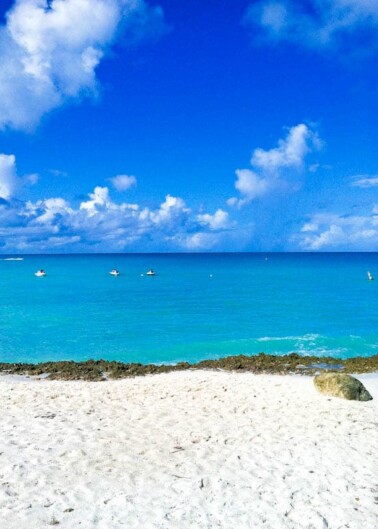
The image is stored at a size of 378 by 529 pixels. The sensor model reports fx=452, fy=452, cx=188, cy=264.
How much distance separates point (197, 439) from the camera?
12586 mm

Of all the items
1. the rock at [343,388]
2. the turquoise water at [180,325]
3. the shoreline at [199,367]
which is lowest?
the turquoise water at [180,325]

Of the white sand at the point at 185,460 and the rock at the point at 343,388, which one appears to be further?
the rock at the point at 343,388

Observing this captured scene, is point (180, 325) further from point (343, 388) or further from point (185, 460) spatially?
point (185, 460)

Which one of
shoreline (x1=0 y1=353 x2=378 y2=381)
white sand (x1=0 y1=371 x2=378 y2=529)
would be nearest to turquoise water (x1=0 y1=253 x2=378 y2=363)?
shoreline (x1=0 y1=353 x2=378 y2=381)

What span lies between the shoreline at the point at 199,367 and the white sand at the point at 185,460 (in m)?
4.16

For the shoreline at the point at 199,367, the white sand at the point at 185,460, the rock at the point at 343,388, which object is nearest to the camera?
the white sand at the point at 185,460

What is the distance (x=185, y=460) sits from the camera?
1123 centimetres

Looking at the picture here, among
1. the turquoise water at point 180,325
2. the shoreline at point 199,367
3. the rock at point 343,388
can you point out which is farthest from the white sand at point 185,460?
the turquoise water at point 180,325

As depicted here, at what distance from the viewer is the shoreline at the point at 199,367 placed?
2175 cm

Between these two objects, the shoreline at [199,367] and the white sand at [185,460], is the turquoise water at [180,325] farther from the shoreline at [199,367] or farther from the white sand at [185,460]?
the white sand at [185,460]

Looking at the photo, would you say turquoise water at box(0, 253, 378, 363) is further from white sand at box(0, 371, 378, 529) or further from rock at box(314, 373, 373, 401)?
white sand at box(0, 371, 378, 529)

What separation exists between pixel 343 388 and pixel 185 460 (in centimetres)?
810

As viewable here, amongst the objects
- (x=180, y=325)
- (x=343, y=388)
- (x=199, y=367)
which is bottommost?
(x=180, y=325)

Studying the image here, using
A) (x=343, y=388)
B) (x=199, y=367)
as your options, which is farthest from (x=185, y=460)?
(x=199, y=367)
